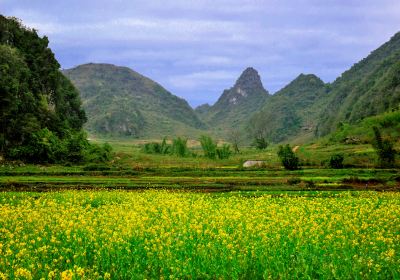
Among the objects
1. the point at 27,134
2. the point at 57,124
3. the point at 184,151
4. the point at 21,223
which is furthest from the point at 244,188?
the point at 184,151

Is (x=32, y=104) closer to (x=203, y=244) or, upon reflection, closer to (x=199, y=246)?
(x=203, y=244)

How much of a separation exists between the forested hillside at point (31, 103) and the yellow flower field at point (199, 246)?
6019 cm

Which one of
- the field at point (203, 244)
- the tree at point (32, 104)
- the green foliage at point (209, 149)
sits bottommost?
the field at point (203, 244)

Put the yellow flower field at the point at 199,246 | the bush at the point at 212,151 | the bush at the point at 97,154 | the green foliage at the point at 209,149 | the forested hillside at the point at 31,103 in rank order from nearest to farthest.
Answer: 1. the yellow flower field at the point at 199,246
2. the forested hillside at the point at 31,103
3. the bush at the point at 97,154
4. the green foliage at the point at 209,149
5. the bush at the point at 212,151

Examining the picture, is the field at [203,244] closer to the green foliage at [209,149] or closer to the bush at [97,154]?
the bush at [97,154]

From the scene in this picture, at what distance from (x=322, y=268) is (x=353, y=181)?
37408 millimetres

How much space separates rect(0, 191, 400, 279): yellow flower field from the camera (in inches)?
574

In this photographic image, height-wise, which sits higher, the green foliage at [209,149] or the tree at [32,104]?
the tree at [32,104]

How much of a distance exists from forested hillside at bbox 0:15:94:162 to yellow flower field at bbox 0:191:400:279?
60.2m

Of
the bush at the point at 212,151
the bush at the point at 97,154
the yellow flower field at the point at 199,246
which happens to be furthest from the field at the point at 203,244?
the bush at the point at 212,151

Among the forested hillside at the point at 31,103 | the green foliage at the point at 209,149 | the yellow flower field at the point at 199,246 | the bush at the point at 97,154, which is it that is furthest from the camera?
the green foliage at the point at 209,149

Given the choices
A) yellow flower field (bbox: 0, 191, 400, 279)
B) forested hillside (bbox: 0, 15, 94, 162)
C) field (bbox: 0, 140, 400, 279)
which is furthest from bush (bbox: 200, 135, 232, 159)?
yellow flower field (bbox: 0, 191, 400, 279)

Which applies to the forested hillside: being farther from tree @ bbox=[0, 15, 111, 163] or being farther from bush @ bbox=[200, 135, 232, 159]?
bush @ bbox=[200, 135, 232, 159]

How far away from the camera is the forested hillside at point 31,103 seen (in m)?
81.8
